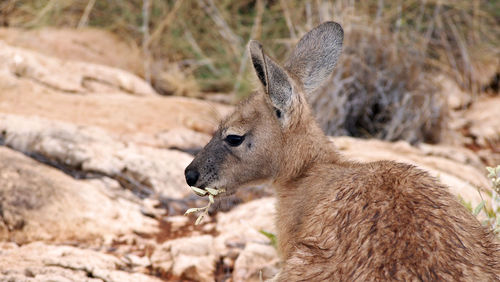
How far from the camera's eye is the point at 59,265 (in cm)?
385

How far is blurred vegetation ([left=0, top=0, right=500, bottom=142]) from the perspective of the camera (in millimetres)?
7062

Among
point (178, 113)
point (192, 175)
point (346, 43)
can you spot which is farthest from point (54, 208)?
point (346, 43)

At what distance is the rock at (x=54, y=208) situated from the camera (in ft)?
14.4

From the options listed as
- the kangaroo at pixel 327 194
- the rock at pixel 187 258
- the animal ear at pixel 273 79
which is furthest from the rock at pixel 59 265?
the animal ear at pixel 273 79

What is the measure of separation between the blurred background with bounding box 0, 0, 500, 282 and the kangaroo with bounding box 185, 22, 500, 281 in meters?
0.55

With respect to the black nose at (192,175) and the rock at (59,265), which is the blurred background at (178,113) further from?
the black nose at (192,175)

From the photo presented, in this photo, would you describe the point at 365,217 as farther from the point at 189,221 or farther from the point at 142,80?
the point at 142,80

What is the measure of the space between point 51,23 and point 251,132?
5.74 metres

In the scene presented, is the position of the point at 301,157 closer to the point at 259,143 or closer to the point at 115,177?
the point at 259,143

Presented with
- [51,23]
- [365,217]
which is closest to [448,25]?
[51,23]

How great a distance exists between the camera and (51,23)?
855 cm

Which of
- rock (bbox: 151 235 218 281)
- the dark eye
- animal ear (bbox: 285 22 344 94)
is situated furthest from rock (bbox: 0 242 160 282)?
animal ear (bbox: 285 22 344 94)

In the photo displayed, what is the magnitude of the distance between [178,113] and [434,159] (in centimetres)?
281

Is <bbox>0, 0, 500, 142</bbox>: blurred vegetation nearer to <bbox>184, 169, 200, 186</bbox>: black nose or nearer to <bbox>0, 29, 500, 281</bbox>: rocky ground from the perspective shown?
<bbox>0, 29, 500, 281</bbox>: rocky ground
